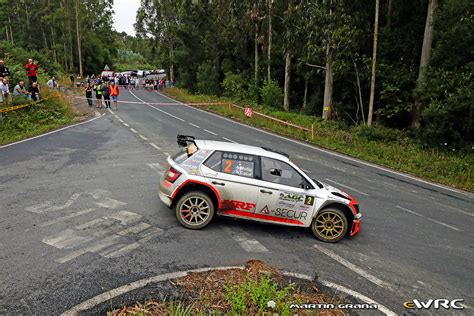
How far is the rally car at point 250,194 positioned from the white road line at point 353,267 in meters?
0.42

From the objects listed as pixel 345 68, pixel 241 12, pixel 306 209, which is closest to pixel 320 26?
pixel 345 68

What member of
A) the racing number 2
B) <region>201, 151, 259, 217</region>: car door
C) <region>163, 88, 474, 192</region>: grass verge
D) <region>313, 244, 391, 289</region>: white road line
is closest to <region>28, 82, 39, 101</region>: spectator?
<region>163, 88, 474, 192</region>: grass verge

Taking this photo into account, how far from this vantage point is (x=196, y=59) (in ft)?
144

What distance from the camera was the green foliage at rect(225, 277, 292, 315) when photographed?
177 inches

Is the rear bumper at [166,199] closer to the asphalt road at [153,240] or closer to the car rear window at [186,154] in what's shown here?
the asphalt road at [153,240]

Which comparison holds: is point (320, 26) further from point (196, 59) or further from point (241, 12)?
point (196, 59)

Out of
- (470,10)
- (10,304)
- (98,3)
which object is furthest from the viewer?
(98,3)

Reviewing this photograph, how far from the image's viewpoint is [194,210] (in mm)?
6895

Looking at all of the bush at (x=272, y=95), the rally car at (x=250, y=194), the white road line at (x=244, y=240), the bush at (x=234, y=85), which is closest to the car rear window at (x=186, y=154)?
the rally car at (x=250, y=194)

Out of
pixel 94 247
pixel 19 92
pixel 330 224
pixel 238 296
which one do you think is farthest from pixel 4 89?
pixel 238 296

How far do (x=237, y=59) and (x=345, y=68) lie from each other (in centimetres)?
2021

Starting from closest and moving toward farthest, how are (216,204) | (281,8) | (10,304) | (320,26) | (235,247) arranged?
(10,304) → (235,247) → (216,204) → (320,26) → (281,8)

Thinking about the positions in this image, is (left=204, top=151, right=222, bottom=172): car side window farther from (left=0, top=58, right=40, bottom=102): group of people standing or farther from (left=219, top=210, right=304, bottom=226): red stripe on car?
(left=0, top=58, right=40, bottom=102): group of people standing

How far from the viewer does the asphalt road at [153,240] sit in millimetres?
5164
